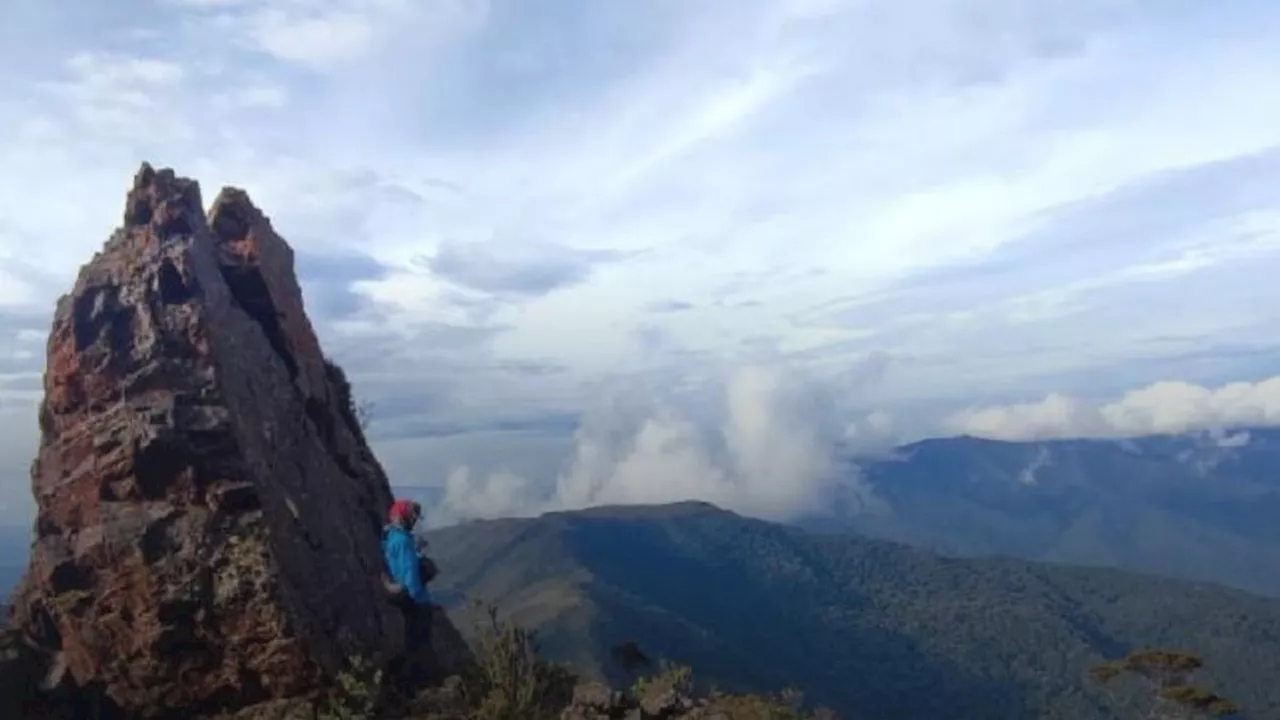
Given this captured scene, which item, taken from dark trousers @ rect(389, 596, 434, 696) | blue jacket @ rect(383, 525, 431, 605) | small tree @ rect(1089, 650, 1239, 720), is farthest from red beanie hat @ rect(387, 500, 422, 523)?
small tree @ rect(1089, 650, 1239, 720)

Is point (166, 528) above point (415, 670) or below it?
above

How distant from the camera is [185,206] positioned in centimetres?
2555

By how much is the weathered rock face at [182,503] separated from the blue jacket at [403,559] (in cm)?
115

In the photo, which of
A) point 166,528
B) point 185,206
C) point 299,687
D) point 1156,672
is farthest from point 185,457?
point 1156,672

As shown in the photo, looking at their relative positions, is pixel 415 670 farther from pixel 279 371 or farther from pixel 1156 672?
pixel 1156 672

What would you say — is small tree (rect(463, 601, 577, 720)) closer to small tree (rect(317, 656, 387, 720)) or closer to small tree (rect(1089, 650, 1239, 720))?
small tree (rect(317, 656, 387, 720))

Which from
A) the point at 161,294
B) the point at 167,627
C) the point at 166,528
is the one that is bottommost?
the point at 167,627

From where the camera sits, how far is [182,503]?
2178 centimetres

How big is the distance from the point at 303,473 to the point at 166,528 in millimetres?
3144

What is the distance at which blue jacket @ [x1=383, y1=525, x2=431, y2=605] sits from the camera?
21547mm

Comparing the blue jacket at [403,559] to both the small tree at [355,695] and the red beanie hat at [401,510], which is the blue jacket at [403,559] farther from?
the small tree at [355,695]

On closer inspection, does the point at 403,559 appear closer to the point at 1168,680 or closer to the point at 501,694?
the point at 501,694

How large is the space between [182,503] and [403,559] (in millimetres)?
4030

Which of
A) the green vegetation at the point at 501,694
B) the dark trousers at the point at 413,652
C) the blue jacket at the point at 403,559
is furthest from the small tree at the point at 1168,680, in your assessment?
the blue jacket at the point at 403,559
